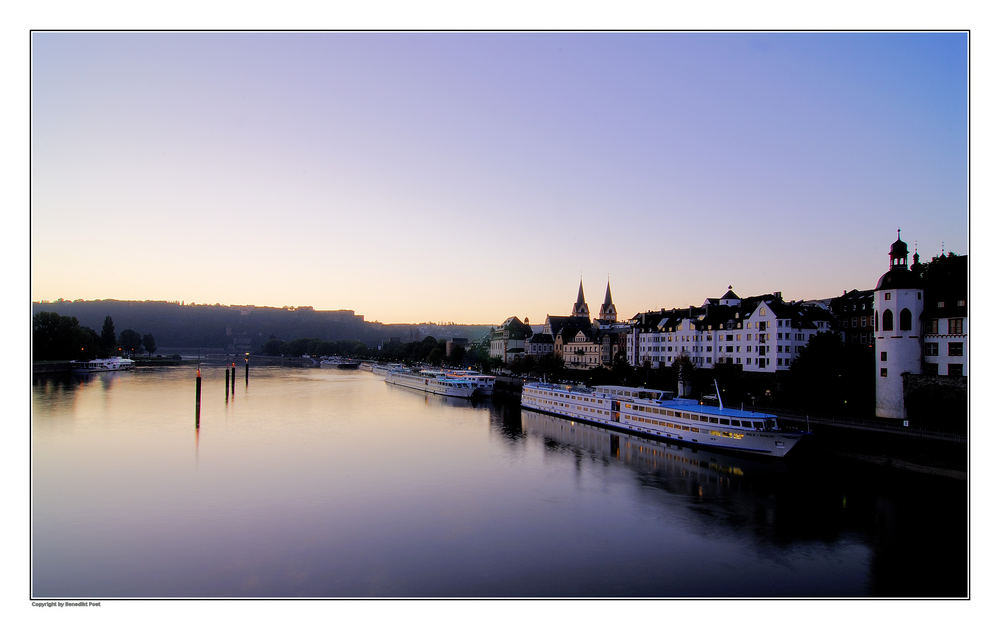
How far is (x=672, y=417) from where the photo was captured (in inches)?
1528

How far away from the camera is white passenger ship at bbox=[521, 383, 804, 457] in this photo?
109 ft

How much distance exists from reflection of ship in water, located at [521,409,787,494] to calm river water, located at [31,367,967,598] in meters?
0.20

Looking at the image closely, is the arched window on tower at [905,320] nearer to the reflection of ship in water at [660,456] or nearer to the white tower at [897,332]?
the white tower at [897,332]

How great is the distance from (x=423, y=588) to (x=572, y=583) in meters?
4.15

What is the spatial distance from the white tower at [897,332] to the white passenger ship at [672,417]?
7.92 metres

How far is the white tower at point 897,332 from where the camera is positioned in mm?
35281

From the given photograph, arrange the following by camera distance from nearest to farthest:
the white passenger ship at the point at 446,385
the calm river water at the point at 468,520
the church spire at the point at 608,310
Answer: the calm river water at the point at 468,520 → the white passenger ship at the point at 446,385 → the church spire at the point at 608,310

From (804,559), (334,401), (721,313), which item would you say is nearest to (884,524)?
(804,559)

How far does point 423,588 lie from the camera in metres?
16.5

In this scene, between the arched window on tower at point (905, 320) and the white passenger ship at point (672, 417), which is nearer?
the white passenger ship at point (672, 417)

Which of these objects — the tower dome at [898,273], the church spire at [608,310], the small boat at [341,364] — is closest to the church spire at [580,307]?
the church spire at [608,310]

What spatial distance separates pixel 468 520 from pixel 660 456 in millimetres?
16333

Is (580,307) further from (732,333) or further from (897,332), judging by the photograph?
(897,332)

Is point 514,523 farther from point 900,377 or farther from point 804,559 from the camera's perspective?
point 900,377
